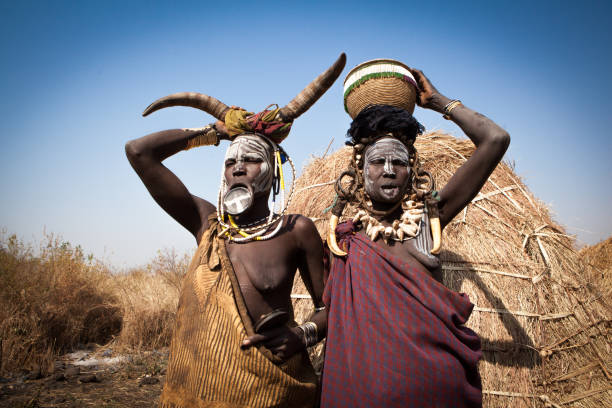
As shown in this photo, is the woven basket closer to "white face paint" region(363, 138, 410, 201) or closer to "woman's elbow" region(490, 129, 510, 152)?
"white face paint" region(363, 138, 410, 201)

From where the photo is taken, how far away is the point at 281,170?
2395 mm

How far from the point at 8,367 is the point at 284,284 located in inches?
200

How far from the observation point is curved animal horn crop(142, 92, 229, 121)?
2.37 metres

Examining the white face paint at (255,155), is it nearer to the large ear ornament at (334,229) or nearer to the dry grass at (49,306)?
the large ear ornament at (334,229)

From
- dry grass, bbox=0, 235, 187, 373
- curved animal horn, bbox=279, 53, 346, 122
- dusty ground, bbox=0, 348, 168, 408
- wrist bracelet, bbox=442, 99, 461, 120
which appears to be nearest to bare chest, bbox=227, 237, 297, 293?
curved animal horn, bbox=279, 53, 346, 122

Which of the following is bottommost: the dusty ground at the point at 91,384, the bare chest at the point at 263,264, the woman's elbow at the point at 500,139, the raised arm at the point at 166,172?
the dusty ground at the point at 91,384

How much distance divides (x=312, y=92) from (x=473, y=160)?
3.47ft

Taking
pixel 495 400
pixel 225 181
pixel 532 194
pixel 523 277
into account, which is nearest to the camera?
pixel 225 181

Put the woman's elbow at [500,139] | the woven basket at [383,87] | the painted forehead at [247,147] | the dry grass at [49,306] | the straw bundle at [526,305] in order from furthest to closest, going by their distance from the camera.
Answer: the dry grass at [49,306]
the straw bundle at [526,305]
the woven basket at [383,87]
the painted forehead at [247,147]
the woman's elbow at [500,139]

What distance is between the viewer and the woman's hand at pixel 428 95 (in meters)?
2.36

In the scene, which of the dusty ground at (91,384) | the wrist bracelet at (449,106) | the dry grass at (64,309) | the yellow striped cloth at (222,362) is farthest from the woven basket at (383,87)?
the dry grass at (64,309)

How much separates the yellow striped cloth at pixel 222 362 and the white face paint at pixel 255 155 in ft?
1.69

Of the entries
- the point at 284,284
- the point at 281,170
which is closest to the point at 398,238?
the point at 284,284

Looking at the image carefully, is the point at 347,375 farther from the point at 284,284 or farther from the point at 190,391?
the point at 190,391
